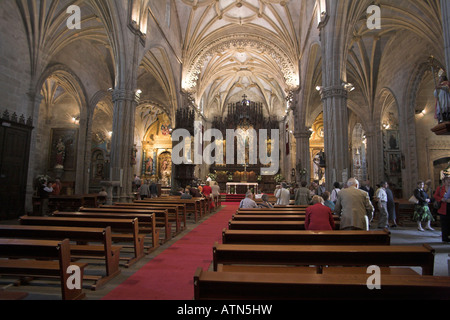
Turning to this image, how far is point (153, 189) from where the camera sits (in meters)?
13.5

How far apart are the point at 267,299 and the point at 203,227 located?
22.5 feet

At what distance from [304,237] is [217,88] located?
94.9 feet

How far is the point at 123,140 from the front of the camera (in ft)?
37.6

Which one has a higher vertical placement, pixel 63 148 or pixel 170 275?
pixel 63 148

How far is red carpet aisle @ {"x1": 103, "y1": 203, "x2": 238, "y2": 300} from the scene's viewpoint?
3.15 meters

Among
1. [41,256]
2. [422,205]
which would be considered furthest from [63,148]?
[422,205]

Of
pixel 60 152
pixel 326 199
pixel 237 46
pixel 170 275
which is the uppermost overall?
pixel 237 46

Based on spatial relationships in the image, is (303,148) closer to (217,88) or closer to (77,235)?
(217,88)

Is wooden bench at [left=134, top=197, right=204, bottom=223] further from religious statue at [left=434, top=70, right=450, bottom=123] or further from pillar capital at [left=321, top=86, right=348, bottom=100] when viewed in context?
religious statue at [left=434, top=70, right=450, bottom=123]

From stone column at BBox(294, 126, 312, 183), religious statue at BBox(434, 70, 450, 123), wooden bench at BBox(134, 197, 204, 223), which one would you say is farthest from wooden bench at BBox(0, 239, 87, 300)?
stone column at BBox(294, 126, 312, 183)

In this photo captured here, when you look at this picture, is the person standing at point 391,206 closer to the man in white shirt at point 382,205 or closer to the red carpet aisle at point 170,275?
the man in white shirt at point 382,205

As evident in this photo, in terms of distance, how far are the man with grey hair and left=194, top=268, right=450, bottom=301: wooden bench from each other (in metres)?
2.84

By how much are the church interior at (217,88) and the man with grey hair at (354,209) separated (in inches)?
70.5
